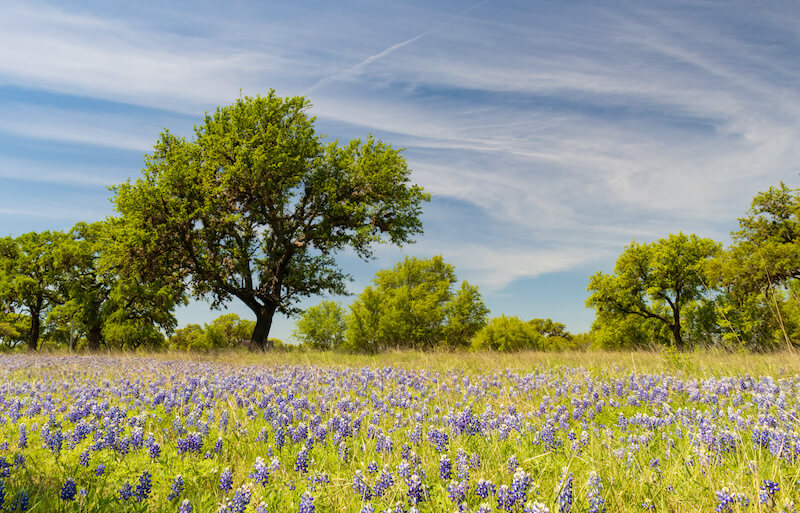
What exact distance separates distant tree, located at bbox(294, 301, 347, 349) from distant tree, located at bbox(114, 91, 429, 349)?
1433 inches

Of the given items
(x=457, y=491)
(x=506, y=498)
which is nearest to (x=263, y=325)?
(x=457, y=491)

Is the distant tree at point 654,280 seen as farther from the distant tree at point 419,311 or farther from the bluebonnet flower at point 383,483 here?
the bluebonnet flower at point 383,483

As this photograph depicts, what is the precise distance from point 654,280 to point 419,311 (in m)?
26.0

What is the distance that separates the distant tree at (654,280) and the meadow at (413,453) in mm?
44752

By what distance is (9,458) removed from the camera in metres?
4.15

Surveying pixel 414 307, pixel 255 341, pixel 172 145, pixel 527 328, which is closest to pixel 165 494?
pixel 255 341

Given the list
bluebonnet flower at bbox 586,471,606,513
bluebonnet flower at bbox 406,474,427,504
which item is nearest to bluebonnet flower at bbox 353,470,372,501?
bluebonnet flower at bbox 406,474,427,504

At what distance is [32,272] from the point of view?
42.6 m

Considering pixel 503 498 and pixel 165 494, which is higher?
pixel 503 498

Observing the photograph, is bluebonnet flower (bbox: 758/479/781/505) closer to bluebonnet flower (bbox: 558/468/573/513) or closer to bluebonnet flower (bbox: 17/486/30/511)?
bluebonnet flower (bbox: 558/468/573/513)

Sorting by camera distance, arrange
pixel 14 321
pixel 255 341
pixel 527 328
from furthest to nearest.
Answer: pixel 527 328 → pixel 14 321 → pixel 255 341

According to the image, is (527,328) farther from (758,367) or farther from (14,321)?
(14,321)

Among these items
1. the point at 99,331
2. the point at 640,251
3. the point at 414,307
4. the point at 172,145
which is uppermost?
the point at 172,145

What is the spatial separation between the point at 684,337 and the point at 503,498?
2436 inches
